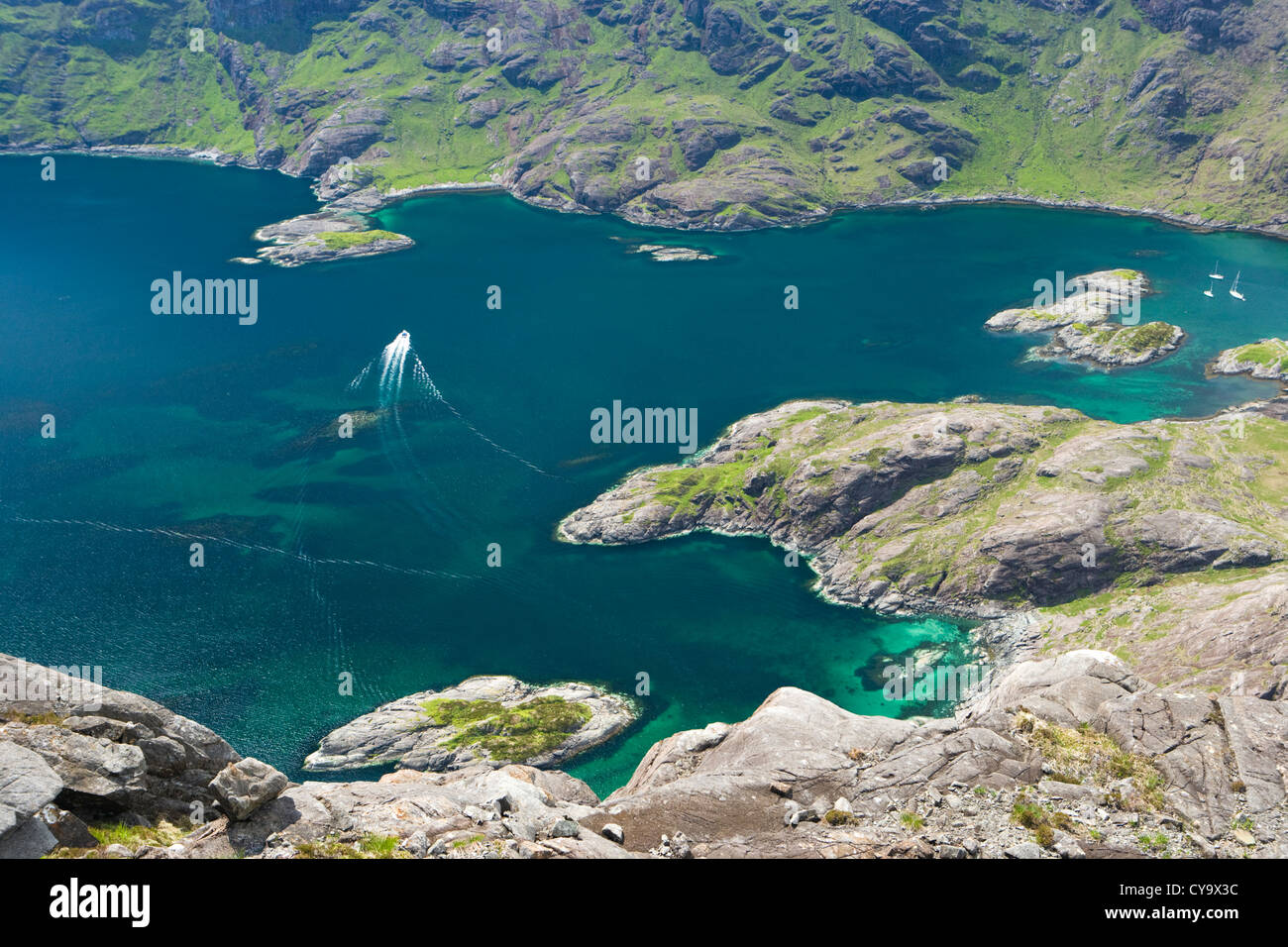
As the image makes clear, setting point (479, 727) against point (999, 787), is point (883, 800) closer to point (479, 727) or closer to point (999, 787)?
Answer: point (999, 787)

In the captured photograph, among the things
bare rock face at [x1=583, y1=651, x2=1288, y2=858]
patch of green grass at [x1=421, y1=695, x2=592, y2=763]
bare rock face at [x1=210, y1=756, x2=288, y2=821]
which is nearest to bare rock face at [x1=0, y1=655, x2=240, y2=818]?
bare rock face at [x1=210, y1=756, x2=288, y2=821]

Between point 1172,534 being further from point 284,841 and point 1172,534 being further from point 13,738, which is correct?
point 13,738

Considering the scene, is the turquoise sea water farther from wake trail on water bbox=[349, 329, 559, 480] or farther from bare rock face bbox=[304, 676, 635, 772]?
bare rock face bbox=[304, 676, 635, 772]

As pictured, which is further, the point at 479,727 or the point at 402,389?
the point at 402,389

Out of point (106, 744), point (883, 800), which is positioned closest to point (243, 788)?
point (106, 744)

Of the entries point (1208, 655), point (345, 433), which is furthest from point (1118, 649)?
point (345, 433)

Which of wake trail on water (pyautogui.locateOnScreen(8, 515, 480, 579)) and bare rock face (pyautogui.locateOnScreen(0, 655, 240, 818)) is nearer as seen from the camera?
bare rock face (pyautogui.locateOnScreen(0, 655, 240, 818))
